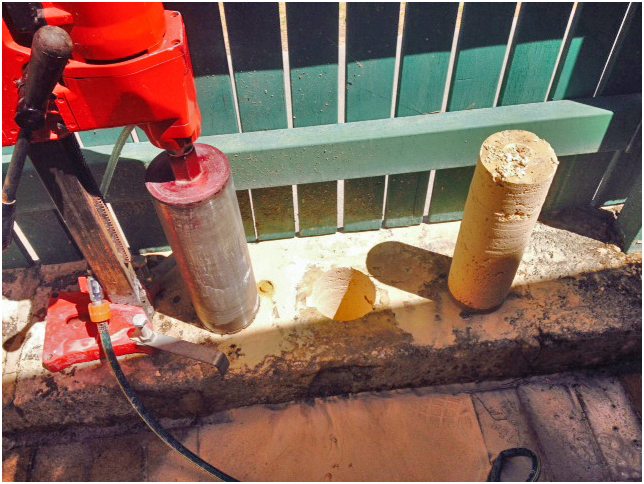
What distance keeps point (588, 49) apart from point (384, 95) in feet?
2.85

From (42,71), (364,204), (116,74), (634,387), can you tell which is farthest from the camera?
(364,204)

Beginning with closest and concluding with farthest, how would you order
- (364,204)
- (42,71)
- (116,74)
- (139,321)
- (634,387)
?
(42,71), (116,74), (139,321), (634,387), (364,204)

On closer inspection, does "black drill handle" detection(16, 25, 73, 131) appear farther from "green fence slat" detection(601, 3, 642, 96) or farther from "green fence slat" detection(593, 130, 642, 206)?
"green fence slat" detection(593, 130, 642, 206)

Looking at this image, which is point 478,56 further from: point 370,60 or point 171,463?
point 171,463

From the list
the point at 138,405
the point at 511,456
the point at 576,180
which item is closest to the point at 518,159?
the point at 576,180

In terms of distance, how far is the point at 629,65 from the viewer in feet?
7.69

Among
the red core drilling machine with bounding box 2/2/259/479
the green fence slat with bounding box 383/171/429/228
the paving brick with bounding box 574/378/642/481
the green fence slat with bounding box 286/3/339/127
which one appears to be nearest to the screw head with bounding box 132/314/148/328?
the red core drilling machine with bounding box 2/2/259/479

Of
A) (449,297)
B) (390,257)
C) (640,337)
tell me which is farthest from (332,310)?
(640,337)

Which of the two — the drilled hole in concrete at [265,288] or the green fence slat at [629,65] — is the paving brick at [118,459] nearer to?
the drilled hole in concrete at [265,288]

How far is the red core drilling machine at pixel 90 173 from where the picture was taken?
1.39 meters

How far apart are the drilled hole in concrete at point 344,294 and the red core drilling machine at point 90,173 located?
0.36 m

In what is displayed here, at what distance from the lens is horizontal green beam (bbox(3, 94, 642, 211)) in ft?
7.44

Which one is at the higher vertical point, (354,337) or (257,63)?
(257,63)

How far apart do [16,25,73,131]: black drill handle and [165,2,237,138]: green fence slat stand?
700mm
